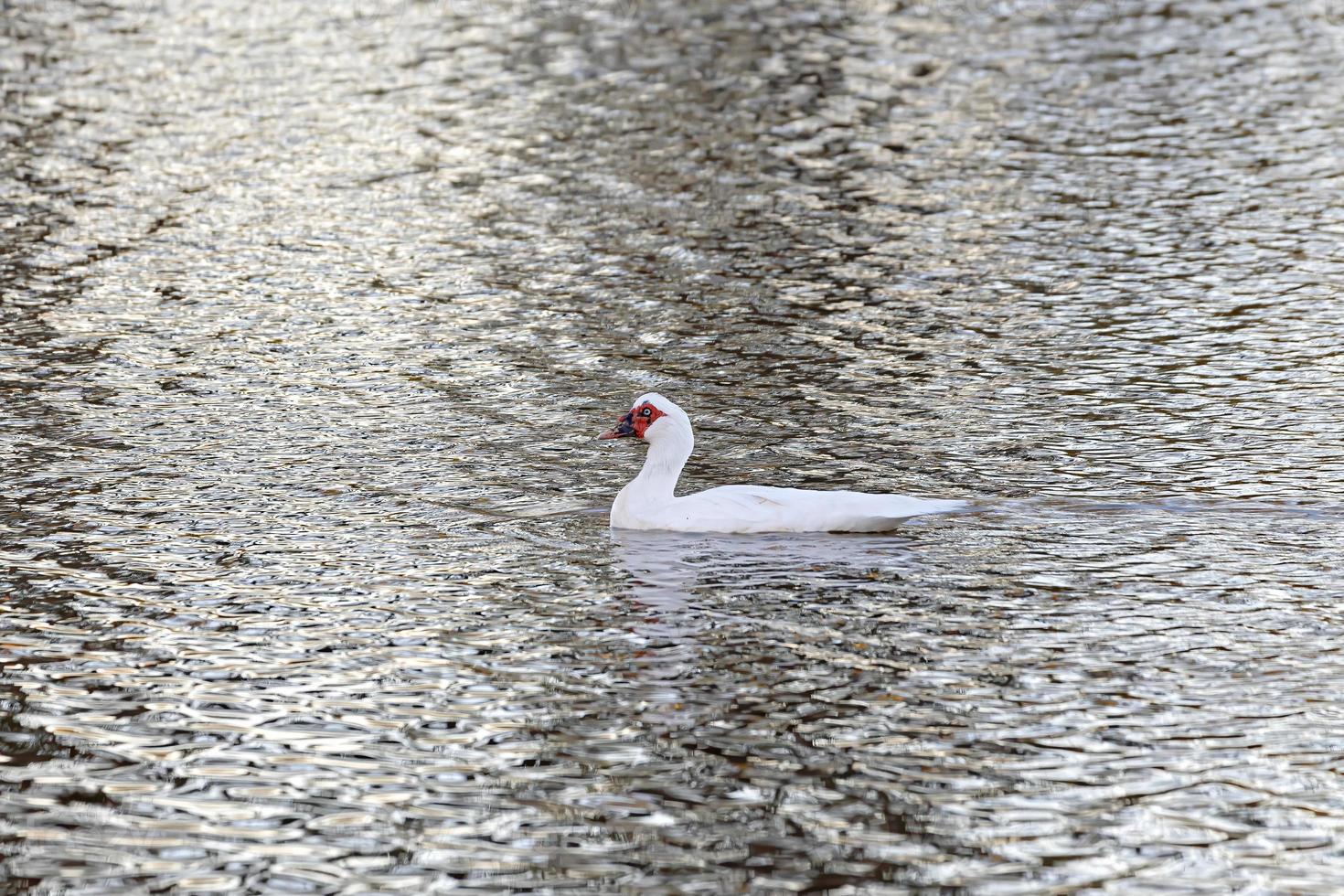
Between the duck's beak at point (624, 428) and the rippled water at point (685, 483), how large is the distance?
879 millimetres

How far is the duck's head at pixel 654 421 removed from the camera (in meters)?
15.0

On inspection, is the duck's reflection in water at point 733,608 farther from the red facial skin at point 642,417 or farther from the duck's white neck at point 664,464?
the red facial skin at point 642,417

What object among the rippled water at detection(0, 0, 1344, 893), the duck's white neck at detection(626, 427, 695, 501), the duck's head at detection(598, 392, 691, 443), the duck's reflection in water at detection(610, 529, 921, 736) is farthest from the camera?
the duck's head at detection(598, 392, 691, 443)

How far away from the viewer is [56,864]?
29.9ft

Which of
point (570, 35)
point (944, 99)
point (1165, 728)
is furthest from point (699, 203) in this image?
point (1165, 728)

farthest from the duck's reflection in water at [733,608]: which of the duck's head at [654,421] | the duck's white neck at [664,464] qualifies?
the duck's head at [654,421]

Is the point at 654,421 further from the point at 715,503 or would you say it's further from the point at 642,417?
the point at 715,503

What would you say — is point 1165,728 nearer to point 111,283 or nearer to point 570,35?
point 111,283

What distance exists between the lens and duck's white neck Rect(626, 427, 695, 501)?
48.0ft

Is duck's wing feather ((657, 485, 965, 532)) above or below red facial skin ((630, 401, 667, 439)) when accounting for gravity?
below

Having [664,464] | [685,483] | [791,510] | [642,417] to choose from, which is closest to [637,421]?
[642,417]

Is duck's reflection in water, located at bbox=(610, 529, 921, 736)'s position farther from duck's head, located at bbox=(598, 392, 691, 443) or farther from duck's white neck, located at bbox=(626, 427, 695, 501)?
duck's head, located at bbox=(598, 392, 691, 443)

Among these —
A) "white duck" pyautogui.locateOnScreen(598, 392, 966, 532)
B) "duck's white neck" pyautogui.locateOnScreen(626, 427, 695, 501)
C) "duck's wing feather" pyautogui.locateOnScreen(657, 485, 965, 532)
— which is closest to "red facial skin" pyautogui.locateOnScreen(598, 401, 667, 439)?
"white duck" pyautogui.locateOnScreen(598, 392, 966, 532)

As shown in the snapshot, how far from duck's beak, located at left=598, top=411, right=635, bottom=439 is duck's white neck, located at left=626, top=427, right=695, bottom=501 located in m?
0.21
